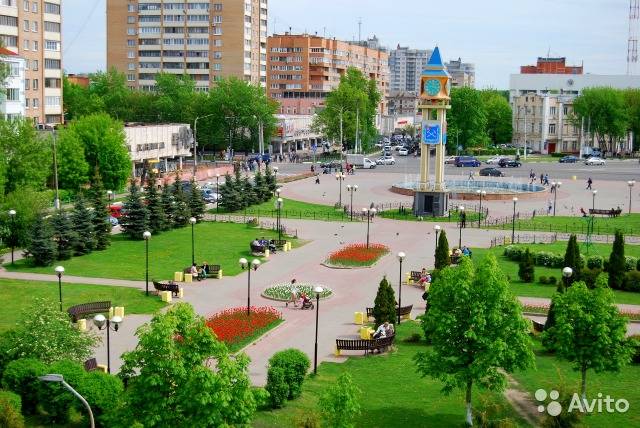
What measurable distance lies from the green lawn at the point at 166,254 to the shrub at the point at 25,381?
755 inches

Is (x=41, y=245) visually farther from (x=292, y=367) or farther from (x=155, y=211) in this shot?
(x=292, y=367)

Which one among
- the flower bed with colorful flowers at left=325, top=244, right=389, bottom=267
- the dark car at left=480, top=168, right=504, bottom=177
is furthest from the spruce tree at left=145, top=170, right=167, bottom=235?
the dark car at left=480, top=168, right=504, bottom=177

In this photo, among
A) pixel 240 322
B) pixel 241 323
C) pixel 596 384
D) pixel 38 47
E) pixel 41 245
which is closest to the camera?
pixel 596 384

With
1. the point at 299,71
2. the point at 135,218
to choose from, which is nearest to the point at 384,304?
the point at 135,218

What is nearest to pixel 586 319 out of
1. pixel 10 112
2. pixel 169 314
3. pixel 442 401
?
pixel 442 401

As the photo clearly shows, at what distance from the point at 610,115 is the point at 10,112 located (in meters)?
85.7

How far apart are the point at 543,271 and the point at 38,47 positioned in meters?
62.5

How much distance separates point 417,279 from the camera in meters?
44.2

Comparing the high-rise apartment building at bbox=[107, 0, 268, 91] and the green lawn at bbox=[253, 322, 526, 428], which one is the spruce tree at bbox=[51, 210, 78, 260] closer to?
the green lawn at bbox=[253, 322, 526, 428]

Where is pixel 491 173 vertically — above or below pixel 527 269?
above

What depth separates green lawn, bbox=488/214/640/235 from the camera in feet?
A: 199

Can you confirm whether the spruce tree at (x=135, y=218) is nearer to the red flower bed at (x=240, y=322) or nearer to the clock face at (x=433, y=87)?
the red flower bed at (x=240, y=322)

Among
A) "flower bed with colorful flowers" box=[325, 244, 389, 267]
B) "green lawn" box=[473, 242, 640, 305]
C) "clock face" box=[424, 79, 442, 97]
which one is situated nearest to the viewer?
"green lawn" box=[473, 242, 640, 305]

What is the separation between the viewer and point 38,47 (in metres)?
91.5
